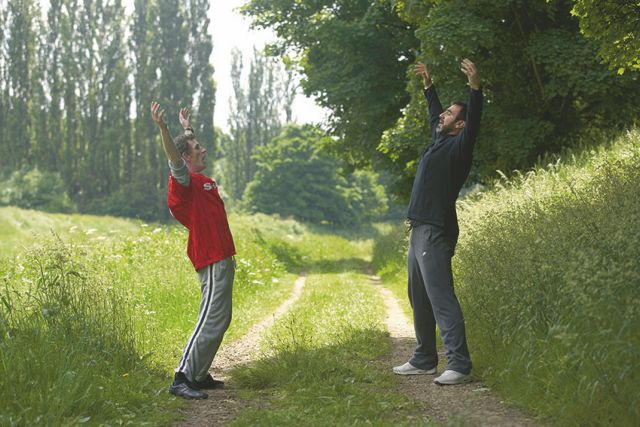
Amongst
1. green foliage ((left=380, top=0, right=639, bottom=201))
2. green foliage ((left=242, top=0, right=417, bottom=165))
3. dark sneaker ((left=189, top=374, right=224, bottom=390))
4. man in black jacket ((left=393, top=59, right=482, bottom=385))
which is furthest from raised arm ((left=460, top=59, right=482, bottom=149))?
green foliage ((left=242, top=0, right=417, bottom=165))

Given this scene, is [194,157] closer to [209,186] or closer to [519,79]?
[209,186]

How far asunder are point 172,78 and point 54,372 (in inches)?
2033

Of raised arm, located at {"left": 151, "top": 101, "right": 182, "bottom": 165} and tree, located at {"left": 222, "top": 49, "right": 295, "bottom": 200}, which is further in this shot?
tree, located at {"left": 222, "top": 49, "right": 295, "bottom": 200}

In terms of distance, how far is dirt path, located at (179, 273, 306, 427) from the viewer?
16.3ft

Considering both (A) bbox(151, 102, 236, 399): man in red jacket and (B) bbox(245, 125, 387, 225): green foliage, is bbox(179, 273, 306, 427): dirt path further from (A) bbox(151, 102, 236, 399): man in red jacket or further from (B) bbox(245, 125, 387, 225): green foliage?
(B) bbox(245, 125, 387, 225): green foliage

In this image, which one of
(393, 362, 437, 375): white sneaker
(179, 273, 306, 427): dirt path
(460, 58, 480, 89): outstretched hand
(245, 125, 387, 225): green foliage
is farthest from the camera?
(245, 125, 387, 225): green foliage

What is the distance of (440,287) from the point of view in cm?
586

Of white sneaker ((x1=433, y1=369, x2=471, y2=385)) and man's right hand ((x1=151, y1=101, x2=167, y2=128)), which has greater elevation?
man's right hand ((x1=151, y1=101, x2=167, y2=128))

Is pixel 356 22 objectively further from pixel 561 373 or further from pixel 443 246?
pixel 561 373

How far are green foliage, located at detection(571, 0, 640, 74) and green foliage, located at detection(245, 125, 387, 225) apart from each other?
50280 mm

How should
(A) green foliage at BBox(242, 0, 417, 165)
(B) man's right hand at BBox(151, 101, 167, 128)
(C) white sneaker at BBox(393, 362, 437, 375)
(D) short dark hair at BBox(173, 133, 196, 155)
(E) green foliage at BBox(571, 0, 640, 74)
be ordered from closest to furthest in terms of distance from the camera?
(B) man's right hand at BBox(151, 101, 167, 128) < (D) short dark hair at BBox(173, 133, 196, 155) < (C) white sneaker at BBox(393, 362, 437, 375) < (E) green foliage at BBox(571, 0, 640, 74) < (A) green foliage at BBox(242, 0, 417, 165)

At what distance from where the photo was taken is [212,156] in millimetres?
56062

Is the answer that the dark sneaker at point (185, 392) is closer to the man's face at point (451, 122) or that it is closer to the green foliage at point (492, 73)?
the man's face at point (451, 122)

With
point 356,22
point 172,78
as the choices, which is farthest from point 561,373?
point 172,78
